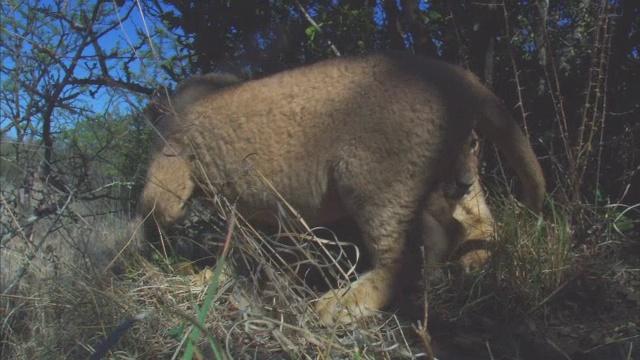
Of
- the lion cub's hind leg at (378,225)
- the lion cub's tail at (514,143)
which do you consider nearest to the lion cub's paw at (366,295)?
the lion cub's hind leg at (378,225)

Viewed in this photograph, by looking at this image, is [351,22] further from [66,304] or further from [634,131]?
[66,304]

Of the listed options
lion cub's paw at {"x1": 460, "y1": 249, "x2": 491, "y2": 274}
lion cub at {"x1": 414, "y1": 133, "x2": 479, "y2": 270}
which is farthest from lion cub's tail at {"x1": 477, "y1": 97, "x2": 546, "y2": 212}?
lion cub's paw at {"x1": 460, "y1": 249, "x2": 491, "y2": 274}

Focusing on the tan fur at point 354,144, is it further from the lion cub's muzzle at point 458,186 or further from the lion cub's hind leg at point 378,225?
the lion cub's muzzle at point 458,186

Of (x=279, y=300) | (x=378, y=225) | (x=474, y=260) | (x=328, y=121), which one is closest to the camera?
(x=279, y=300)

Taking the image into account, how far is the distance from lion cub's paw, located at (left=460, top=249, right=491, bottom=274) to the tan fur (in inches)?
16.0

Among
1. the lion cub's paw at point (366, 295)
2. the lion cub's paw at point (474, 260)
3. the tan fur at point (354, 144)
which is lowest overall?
the lion cub's paw at point (474, 260)

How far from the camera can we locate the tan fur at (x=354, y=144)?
3.06m

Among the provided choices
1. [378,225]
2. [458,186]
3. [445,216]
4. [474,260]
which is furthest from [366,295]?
[458,186]

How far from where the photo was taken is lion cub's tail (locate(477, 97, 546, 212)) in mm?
3248

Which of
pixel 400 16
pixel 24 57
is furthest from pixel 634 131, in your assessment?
pixel 24 57

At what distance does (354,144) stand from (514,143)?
2.98ft

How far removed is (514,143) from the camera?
3.33m

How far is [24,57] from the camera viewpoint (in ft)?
14.3

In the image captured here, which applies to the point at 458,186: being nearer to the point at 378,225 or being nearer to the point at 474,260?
the point at 474,260
